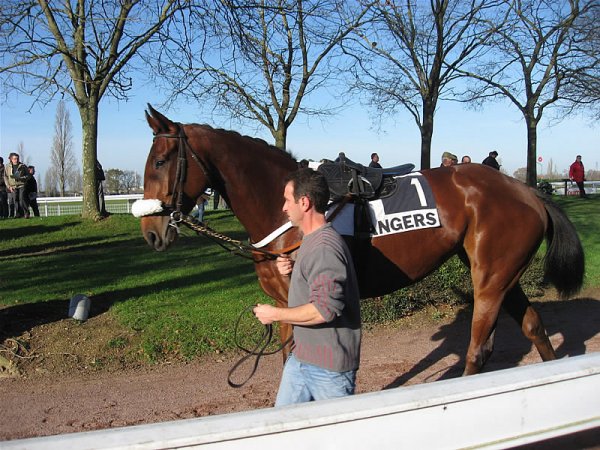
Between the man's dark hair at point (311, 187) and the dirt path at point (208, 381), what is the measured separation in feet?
8.62

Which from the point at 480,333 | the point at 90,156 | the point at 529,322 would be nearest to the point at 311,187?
the point at 480,333

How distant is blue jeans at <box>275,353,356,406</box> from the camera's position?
272 centimetres

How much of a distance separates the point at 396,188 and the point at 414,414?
2.41 meters

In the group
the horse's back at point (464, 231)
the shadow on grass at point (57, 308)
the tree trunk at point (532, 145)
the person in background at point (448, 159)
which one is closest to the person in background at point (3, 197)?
the shadow on grass at point (57, 308)

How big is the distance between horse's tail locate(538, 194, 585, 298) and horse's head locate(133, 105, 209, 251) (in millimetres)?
3181

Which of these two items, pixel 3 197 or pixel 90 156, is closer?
pixel 90 156

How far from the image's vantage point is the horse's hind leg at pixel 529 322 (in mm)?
5023

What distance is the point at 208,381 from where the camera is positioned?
215 inches

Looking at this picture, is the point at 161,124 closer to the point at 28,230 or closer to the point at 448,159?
the point at 448,159

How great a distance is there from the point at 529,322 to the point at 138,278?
5858 millimetres

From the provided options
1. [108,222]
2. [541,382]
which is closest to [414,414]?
[541,382]

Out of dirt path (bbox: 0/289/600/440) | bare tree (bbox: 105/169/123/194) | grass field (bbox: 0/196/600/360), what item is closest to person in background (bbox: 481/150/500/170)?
grass field (bbox: 0/196/600/360)

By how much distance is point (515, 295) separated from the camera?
5.14 m

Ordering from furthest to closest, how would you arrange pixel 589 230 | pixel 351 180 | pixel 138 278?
pixel 589 230
pixel 138 278
pixel 351 180
